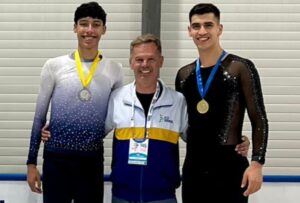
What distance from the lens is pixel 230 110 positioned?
1992 mm

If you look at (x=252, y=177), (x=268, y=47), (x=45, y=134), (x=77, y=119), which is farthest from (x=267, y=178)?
(x=45, y=134)

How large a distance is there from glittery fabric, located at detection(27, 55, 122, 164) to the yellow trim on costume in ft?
0.75

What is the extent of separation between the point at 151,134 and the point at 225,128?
0.34m

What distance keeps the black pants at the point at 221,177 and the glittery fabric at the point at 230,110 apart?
0.06 m

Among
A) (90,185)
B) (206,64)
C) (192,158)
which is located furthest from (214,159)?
(90,185)

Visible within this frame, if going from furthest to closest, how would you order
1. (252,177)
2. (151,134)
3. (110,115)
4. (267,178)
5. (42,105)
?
(267,178) → (42,105) → (110,115) → (151,134) → (252,177)

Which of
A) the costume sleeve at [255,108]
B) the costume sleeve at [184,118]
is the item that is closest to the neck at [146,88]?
the costume sleeve at [184,118]

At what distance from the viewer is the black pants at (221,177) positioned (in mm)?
1996

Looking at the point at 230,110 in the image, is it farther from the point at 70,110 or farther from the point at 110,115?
the point at 70,110

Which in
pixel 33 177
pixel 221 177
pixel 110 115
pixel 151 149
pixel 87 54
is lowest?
pixel 33 177

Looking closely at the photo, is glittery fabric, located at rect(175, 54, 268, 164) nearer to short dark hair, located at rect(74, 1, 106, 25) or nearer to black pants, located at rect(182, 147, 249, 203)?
black pants, located at rect(182, 147, 249, 203)

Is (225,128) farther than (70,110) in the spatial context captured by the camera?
No

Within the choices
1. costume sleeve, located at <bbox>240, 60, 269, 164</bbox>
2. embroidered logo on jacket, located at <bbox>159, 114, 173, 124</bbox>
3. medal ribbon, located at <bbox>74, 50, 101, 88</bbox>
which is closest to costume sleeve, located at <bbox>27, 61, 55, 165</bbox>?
medal ribbon, located at <bbox>74, 50, 101, 88</bbox>

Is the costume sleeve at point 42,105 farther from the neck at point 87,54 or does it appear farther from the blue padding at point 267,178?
the blue padding at point 267,178
